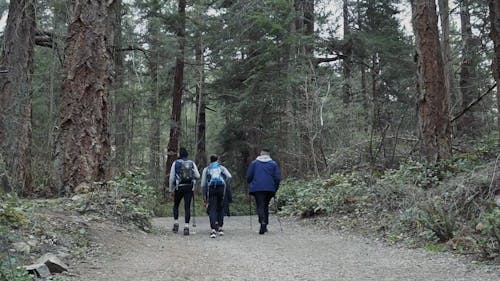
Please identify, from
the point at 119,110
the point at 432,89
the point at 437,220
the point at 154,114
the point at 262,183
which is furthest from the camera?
the point at 154,114

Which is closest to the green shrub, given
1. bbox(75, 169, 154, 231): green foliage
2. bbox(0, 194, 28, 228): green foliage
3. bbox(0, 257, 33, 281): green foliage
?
bbox(75, 169, 154, 231): green foliage

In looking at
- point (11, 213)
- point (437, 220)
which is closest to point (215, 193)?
point (437, 220)

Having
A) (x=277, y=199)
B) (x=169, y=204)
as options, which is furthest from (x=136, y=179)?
(x=169, y=204)

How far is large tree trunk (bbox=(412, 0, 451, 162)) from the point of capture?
37.1ft

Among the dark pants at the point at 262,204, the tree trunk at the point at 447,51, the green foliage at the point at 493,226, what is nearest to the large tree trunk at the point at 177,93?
the tree trunk at the point at 447,51

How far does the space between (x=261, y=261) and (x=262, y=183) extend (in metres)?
3.93

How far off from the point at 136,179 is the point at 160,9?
544 inches

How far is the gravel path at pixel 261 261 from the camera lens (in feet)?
19.3

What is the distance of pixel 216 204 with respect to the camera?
10859mm

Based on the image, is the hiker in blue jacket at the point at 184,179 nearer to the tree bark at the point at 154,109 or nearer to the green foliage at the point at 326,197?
the green foliage at the point at 326,197

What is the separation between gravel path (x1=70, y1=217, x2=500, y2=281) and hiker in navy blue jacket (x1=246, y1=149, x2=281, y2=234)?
133 cm

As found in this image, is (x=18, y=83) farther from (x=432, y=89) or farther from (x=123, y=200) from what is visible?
(x=432, y=89)

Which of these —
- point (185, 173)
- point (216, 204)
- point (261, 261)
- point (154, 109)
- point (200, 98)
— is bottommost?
point (261, 261)

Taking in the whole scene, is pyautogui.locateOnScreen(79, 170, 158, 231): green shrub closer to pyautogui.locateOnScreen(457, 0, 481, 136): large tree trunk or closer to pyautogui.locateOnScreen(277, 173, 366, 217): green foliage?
pyautogui.locateOnScreen(277, 173, 366, 217): green foliage
